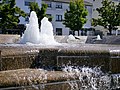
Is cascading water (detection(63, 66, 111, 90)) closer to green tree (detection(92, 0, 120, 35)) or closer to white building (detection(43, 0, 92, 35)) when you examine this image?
green tree (detection(92, 0, 120, 35))

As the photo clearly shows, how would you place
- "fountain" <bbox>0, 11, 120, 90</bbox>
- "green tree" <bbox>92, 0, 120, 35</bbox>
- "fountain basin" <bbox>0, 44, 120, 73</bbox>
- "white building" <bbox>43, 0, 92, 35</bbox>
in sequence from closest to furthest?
"fountain" <bbox>0, 11, 120, 90</bbox> < "fountain basin" <bbox>0, 44, 120, 73</bbox> < "green tree" <bbox>92, 0, 120, 35</bbox> < "white building" <bbox>43, 0, 92, 35</bbox>

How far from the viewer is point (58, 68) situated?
546 centimetres

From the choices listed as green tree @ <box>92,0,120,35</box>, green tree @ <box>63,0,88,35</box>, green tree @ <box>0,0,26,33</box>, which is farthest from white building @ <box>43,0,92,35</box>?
green tree @ <box>0,0,26,33</box>

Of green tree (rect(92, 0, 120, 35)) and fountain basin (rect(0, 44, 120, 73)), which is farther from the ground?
green tree (rect(92, 0, 120, 35))

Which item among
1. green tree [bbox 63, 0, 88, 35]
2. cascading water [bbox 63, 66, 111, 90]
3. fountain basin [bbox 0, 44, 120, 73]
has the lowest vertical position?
cascading water [bbox 63, 66, 111, 90]

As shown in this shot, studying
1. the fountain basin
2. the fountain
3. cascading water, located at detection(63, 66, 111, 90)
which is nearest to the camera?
the fountain

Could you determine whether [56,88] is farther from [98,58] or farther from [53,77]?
[98,58]

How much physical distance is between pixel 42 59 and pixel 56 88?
0.89 m

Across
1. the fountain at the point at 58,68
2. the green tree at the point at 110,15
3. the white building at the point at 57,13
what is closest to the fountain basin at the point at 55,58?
the fountain at the point at 58,68

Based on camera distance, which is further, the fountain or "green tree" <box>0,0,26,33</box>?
"green tree" <box>0,0,26,33</box>

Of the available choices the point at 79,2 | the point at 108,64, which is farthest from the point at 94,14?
the point at 108,64

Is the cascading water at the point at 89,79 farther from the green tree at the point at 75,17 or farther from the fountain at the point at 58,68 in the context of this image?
the green tree at the point at 75,17

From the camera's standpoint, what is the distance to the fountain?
4531 millimetres

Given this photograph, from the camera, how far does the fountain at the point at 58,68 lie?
4.53 meters
